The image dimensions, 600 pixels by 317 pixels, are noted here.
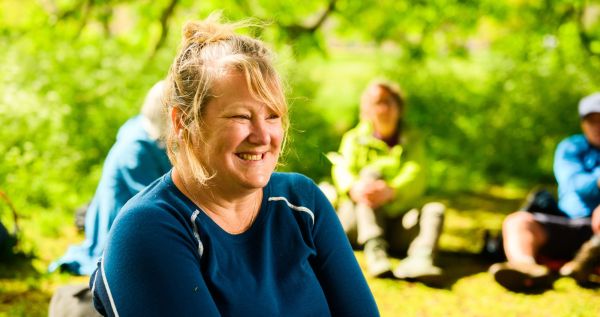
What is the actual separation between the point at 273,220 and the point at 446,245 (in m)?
4.05

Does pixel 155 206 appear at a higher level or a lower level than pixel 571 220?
higher

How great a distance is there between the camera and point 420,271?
14.7 ft

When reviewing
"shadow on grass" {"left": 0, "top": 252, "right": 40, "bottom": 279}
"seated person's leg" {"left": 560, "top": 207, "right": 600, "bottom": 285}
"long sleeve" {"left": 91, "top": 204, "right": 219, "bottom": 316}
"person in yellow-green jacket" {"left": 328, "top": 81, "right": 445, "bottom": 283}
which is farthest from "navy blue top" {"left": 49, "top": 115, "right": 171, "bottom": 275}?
"seated person's leg" {"left": 560, "top": 207, "right": 600, "bottom": 285}

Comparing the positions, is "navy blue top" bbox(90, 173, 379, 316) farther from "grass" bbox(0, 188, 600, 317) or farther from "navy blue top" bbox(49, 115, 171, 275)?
"grass" bbox(0, 188, 600, 317)

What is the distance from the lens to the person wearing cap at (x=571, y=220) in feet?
14.6

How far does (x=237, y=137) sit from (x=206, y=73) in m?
0.18

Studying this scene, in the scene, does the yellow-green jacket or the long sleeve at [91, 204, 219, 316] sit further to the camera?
the yellow-green jacket

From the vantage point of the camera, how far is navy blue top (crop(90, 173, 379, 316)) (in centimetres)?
150

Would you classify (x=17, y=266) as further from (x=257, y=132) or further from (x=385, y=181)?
(x=257, y=132)

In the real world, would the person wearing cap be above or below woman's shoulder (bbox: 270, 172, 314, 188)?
below

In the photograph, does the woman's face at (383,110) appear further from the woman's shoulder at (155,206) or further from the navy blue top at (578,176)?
the woman's shoulder at (155,206)

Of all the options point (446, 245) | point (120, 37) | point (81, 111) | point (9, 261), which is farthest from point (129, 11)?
point (446, 245)

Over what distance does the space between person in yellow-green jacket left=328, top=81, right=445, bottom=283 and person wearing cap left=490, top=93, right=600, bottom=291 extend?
1.98ft

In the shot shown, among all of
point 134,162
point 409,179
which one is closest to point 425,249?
point 409,179
